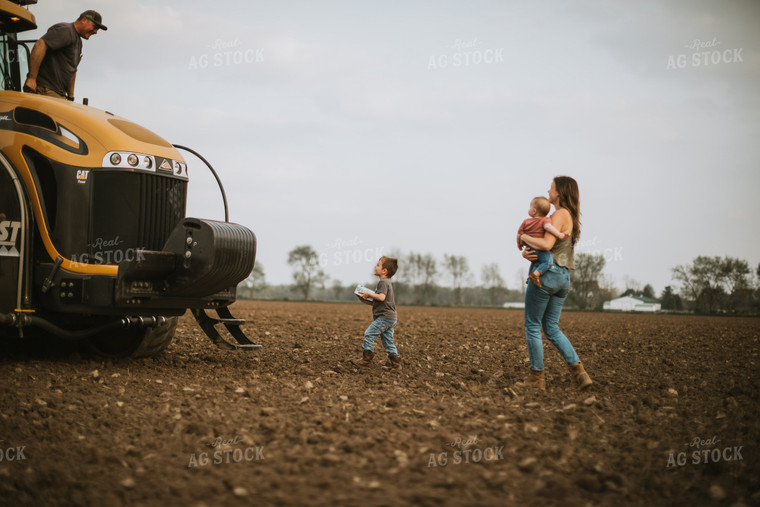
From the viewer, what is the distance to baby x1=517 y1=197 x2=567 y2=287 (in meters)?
6.51

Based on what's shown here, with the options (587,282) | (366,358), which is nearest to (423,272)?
(587,282)

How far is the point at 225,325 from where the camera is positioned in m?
7.87

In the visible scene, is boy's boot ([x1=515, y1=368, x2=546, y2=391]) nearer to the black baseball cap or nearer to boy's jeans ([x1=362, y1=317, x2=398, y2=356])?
boy's jeans ([x1=362, y1=317, x2=398, y2=356])

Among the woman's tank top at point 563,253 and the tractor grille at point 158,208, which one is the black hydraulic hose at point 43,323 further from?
the woman's tank top at point 563,253

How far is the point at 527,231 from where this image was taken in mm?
6688

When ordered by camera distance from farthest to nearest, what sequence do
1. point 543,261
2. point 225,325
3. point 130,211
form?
point 225,325 → point 130,211 → point 543,261

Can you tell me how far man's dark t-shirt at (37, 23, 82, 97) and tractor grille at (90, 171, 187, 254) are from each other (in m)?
1.53

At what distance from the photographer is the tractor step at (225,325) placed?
7875 millimetres

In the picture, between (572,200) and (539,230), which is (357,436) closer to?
(539,230)

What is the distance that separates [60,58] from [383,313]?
4.66 meters

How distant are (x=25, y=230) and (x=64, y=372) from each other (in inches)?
60.1

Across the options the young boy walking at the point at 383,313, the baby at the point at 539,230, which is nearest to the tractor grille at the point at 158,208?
the young boy walking at the point at 383,313

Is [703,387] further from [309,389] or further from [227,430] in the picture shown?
[227,430]

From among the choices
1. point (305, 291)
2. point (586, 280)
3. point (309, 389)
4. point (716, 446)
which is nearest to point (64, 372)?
point (309, 389)
